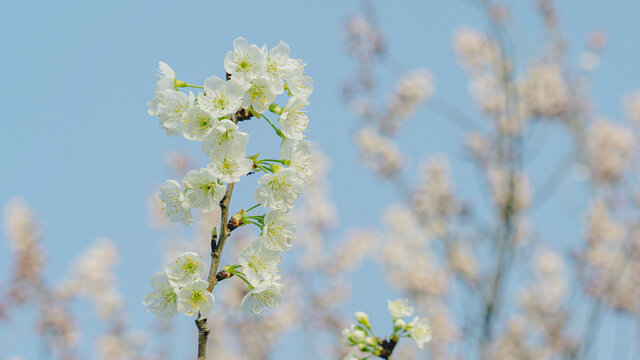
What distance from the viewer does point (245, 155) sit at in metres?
1.83

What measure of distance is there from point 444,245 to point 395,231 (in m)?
3.65

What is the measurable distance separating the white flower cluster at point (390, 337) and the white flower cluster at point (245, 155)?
487mm

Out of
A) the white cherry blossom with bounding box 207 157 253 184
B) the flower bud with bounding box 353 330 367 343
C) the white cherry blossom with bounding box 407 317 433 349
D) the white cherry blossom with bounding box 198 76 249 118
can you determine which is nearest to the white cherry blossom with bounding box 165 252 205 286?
the white cherry blossom with bounding box 207 157 253 184

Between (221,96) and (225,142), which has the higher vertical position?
(221,96)

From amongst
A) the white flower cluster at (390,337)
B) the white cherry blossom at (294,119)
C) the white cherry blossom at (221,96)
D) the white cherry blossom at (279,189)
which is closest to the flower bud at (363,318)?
the white flower cluster at (390,337)

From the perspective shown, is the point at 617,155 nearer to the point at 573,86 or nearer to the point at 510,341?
the point at 573,86

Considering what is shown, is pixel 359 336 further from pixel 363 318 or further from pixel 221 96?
pixel 221 96

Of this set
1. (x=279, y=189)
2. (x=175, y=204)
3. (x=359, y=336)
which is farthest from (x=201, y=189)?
(x=359, y=336)

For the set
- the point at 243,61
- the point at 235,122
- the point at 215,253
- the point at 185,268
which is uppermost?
the point at 243,61

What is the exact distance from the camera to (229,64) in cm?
198

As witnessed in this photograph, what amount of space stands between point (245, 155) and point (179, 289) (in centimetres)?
46

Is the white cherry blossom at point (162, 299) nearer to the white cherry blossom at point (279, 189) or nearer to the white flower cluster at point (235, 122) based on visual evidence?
the white flower cluster at point (235, 122)

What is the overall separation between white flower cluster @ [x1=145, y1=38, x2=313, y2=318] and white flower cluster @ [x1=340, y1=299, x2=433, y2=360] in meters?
0.49

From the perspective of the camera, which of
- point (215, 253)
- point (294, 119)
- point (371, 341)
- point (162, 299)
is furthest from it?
point (371, 341)
